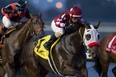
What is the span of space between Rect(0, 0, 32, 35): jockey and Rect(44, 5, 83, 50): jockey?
1.15m

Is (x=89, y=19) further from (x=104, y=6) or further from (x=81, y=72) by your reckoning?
(x=81, y=72)

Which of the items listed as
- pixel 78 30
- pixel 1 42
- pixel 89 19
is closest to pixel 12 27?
pixel 1 42

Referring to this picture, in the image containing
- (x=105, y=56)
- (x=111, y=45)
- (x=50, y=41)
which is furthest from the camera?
(x=105, y=56)

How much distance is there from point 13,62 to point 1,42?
1.66 feet

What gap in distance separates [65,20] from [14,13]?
5.44 feet

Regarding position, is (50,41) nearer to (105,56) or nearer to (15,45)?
(15,45)

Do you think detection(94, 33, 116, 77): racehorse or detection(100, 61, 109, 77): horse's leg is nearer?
detection(94, 33, 116, 77): racehorse

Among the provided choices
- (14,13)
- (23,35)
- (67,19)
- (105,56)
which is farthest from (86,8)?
(67,19)

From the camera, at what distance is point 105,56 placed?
458 inches

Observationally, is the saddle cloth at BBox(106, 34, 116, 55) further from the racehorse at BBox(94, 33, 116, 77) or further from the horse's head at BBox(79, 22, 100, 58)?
the horse's head at BBox(79, 22, 100, 58)

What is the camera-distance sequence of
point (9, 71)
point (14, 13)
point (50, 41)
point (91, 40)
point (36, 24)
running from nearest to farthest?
1. point (91, 40)
2. point (50, 41)
3. point (36, 24)
4. point (9, 71)
5. point (14, 13)

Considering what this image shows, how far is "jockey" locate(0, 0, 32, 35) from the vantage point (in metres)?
11.0

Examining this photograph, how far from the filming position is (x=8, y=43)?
10.9 m

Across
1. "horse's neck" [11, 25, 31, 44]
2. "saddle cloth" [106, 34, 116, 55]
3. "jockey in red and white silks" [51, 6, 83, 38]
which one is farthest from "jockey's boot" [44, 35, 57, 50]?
"saddle cloth" [106, 34, 116, 55]
